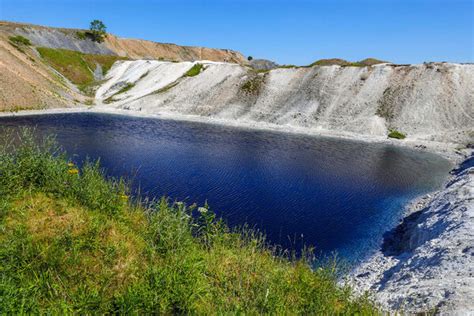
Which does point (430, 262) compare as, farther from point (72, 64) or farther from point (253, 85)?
point (72, 64)

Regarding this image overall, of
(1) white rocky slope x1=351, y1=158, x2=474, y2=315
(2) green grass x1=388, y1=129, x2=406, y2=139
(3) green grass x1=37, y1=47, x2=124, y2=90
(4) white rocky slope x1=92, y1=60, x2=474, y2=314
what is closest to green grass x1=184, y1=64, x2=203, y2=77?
(4) white rocky slope x1=92, y1=60, x2=474, y2=314

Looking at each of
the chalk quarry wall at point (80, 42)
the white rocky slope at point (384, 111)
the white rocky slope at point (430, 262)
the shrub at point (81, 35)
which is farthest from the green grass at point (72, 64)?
the white rocky slope at point (430, 262)

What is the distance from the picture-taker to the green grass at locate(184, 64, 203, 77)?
106062 mm

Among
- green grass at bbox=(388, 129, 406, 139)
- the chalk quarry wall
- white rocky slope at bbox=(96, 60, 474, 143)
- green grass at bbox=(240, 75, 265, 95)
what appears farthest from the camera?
the chalk quarry wall

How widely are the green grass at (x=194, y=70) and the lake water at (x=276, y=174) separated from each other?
42.4m

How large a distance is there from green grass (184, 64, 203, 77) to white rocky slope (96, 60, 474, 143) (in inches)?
101

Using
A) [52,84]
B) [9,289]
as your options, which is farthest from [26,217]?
[52,84]

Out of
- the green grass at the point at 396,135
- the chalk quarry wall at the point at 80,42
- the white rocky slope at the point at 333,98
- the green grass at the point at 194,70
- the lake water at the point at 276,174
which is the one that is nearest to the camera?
the lake water at the point at 276,174

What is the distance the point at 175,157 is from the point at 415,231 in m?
28.9

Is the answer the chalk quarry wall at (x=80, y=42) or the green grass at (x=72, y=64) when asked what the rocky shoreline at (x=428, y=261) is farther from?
the chalk quarry wall at (x=80, y=42)

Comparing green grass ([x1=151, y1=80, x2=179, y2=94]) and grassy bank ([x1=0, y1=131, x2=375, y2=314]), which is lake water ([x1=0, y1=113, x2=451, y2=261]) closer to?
grassy bank ([x1=0, y1=131, x2=375, y2=314])

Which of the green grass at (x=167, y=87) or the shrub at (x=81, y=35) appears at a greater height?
the shrub at (x=81, y=35)

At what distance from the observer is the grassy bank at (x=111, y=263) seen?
8164mm

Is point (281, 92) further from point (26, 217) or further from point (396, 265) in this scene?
point (26, 217)
